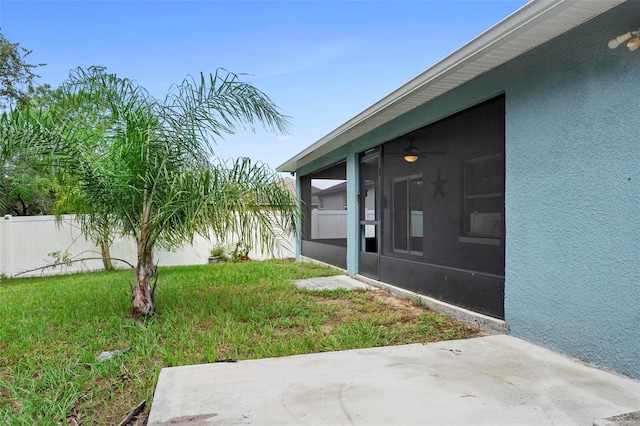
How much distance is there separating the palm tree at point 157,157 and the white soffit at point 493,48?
60.8 inches

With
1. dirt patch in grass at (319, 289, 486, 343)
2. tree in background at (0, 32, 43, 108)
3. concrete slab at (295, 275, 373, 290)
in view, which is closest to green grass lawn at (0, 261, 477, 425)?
dirt patch in grass at (319, 289, 486, 343)

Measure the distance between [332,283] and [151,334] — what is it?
3623 mm

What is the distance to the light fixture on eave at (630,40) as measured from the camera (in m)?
2.54

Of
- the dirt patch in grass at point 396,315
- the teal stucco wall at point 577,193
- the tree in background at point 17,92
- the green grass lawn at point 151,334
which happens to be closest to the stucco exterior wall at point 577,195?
the teal stucco wall at point 577,193

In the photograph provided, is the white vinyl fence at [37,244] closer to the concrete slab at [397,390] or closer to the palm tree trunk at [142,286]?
the palm tree trunk at [142,286]

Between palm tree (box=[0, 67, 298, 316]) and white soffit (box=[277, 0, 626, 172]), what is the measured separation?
5.07 feet

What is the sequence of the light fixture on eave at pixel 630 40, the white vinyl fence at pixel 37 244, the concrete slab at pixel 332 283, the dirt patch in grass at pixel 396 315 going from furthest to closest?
1. the white vinyl fence at pixel 37 244
2. the concrete slab at pixel 332 283
3. the dirt patch in grass at pixel 396 315
4. the light fixture on eave at pixel 630 40

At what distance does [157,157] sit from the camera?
4.44 m

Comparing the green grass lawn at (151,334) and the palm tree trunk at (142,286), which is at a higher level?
the palm tree trunk at (142,286)

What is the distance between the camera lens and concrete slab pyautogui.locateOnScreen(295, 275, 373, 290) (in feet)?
21.6

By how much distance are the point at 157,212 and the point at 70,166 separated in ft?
3.57

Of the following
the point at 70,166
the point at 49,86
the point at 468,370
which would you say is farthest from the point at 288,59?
the point at 468,370

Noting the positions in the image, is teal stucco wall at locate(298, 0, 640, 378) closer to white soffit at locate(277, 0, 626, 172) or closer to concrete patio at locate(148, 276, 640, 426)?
white soffit at locate(277, 0, 626, 172)

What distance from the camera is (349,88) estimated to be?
1093cm
